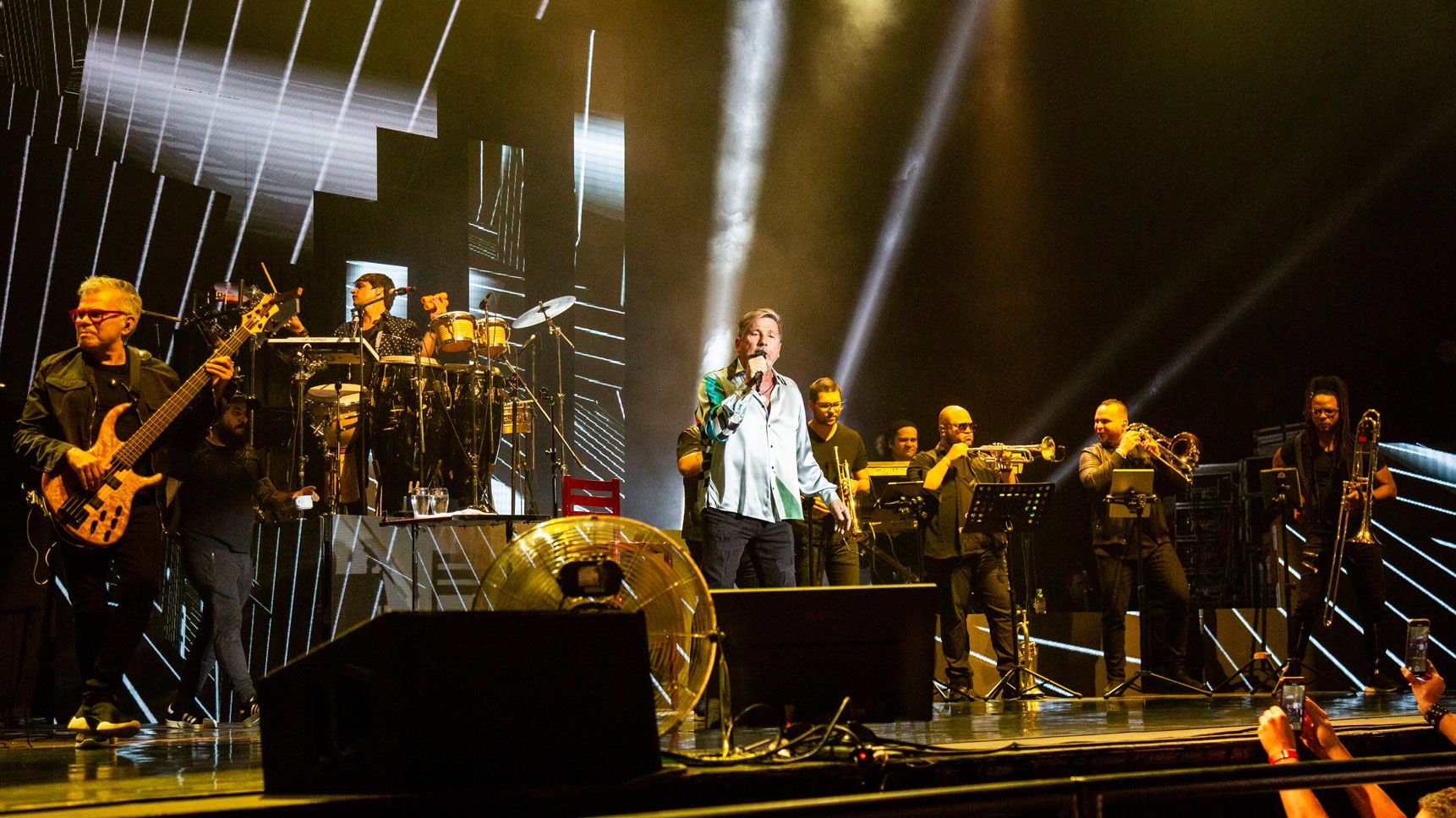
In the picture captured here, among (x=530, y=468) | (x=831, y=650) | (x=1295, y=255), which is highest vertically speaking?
(x=1295, y=255)

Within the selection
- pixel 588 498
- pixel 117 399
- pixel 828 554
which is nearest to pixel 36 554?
pixel 117 399

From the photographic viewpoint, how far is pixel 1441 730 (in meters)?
3.80

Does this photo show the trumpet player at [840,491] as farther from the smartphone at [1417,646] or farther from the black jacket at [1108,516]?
the smartphone at [1417,646]

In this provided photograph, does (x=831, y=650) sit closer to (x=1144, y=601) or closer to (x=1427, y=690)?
(x=1427, y=690)

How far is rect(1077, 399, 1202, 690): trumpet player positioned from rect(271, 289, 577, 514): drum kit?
3819 mm

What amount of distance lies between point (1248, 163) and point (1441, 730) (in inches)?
336

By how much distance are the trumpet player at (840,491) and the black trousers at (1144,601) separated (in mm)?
1855

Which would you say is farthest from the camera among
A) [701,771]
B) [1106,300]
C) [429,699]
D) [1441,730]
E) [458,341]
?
[1106,300]

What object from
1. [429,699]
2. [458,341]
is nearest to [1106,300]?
[458,341]

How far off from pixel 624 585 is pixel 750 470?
244cm

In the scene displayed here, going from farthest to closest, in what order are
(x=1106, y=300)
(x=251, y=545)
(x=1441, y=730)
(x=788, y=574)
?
(x=1106, y=300), (x=251, y=545), (x=788, y=574), (x=1441, y=730)

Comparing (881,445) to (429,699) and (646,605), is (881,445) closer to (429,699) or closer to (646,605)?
(646,605)

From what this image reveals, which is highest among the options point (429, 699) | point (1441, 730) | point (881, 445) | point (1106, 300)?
point (1106, 300)

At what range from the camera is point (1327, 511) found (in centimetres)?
718
